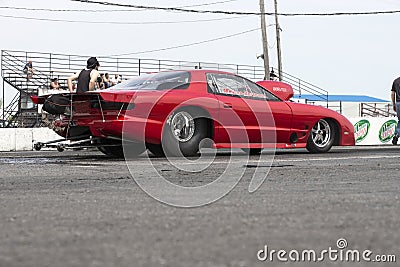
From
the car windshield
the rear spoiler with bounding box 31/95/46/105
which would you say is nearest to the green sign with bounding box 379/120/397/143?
the car windshield

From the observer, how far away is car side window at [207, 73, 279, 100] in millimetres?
10945

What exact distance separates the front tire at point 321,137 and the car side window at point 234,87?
1.02 meters

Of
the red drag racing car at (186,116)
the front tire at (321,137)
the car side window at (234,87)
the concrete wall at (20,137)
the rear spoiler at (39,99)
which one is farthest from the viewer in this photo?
the concrete wall at (20,137)

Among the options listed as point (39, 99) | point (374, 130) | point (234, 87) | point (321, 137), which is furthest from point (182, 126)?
point (374, 130)

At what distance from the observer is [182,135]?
10.3 meters

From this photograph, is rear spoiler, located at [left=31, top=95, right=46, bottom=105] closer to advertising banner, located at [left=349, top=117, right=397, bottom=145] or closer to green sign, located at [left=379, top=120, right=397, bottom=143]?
advertising banner, located at [left=349, top=117, right=397, bottom=145]

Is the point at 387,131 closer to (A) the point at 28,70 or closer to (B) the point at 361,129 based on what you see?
(B) the point at 361,129

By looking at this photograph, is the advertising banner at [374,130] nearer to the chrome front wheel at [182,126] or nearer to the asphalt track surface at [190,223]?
the chrome front wheel at [182,126]

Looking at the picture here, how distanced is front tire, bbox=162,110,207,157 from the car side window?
0.73 metres

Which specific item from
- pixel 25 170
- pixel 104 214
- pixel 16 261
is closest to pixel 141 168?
pixel 25 170

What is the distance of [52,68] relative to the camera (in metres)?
31.6

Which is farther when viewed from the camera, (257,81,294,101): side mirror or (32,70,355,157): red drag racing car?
(257,81,294,101): side mirror

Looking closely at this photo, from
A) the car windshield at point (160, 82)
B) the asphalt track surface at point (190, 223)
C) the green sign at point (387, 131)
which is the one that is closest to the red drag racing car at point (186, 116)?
the car windshield at point (160, 82)

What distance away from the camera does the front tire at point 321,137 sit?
12.1 m
